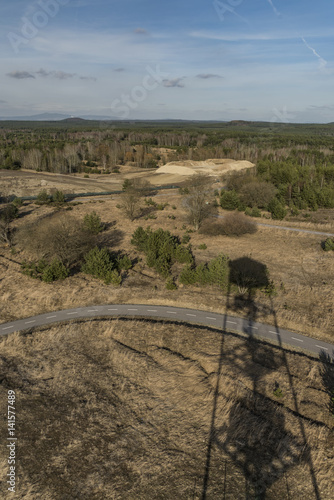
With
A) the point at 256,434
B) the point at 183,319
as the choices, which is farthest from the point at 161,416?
the point at 183,319

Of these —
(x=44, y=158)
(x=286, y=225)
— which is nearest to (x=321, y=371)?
(x=286, y=225)

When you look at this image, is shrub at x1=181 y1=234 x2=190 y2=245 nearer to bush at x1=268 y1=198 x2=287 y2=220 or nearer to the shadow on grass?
bush at x1=268 y1=198 x2=287 y2=220

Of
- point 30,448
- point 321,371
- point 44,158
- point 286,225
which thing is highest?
point 44,158

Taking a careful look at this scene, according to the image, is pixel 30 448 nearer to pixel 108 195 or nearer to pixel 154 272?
pixel 154 272

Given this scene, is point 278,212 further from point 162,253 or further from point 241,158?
point 241,158

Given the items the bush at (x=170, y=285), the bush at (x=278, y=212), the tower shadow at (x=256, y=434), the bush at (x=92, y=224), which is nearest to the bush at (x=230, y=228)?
the bush at (x=278, y=212)

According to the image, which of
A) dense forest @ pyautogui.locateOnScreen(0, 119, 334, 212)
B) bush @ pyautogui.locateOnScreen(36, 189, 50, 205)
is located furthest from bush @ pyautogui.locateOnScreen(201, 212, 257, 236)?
bush @ pyautogui.locateOnScreen(36, 189, 50, 205)

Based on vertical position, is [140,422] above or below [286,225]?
below
